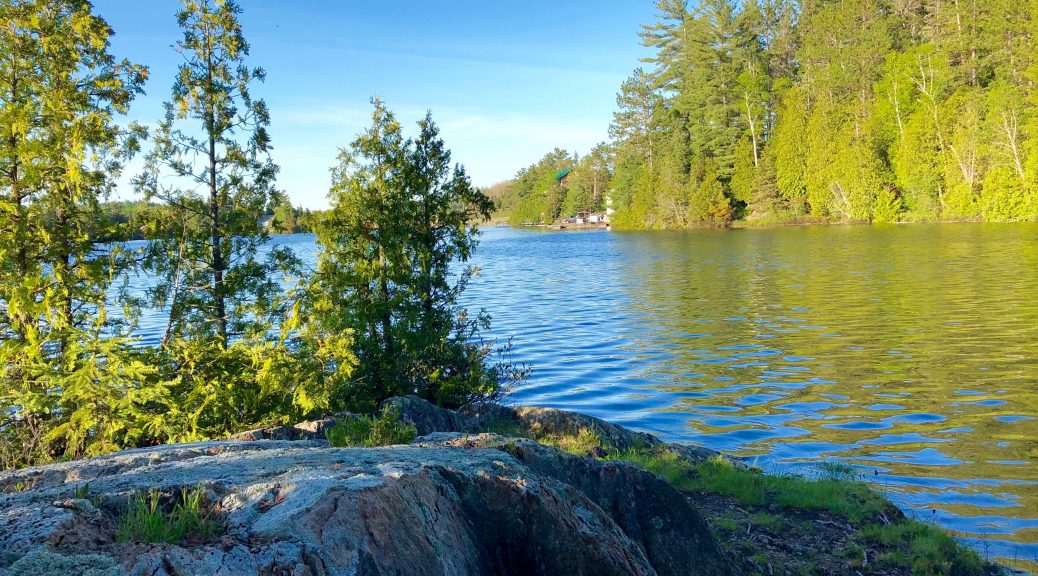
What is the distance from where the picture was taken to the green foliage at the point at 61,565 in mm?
2008

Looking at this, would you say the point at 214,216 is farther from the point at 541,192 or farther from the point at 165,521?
the point at 541,192

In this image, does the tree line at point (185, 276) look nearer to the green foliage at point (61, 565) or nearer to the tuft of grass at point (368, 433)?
the tuft of grass at point (368, 433)

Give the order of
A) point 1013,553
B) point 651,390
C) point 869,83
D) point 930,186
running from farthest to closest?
point 869,83 → point 930,186 → point 651,390 → point 1013,553

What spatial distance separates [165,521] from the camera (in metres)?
2.62

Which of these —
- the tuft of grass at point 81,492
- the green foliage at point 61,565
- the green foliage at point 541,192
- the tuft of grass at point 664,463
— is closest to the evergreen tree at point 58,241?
the tuft of grass at point 81,492

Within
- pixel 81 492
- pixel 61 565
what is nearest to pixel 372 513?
pixel 61 565

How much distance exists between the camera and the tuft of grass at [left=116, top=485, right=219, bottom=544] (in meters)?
2.45

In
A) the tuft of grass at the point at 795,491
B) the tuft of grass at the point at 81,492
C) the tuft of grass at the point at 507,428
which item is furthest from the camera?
the tuft of grass at the point at 507,428

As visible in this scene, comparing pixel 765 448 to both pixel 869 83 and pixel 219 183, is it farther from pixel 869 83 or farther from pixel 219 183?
pixel 869 83

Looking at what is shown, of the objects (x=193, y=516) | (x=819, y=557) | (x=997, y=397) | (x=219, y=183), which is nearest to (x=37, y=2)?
(x=219, y=183)

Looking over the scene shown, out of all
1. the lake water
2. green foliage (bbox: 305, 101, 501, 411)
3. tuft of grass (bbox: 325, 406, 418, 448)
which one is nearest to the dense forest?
the lake water

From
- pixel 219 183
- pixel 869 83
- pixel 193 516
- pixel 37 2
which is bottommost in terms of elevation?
pixel 193 516

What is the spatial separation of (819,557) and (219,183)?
27.7ft

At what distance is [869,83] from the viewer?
259ft
